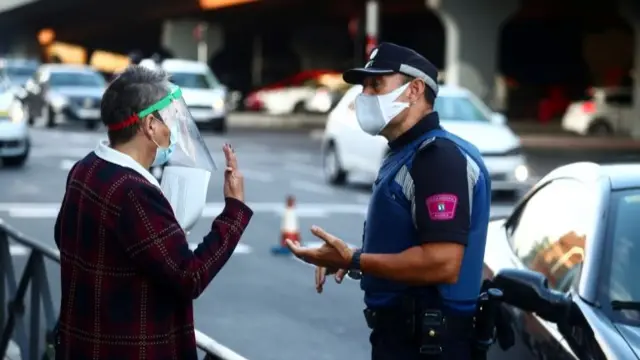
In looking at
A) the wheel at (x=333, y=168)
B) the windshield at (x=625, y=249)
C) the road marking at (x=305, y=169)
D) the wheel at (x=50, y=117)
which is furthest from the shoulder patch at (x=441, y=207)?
the wheel at (x=50, y=117)

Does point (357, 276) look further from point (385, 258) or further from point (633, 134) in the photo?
point (633, 134)

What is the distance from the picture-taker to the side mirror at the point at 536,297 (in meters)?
4.49

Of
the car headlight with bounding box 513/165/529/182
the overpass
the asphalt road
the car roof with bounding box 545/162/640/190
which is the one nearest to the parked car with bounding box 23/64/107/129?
the asphalt road

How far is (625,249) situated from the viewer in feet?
16.5

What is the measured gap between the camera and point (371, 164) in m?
19.5

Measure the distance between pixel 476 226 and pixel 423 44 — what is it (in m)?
65.1

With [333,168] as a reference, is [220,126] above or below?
below

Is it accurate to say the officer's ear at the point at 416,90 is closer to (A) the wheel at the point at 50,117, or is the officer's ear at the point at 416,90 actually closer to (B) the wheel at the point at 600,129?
(A) the wheel at the point at 50,117

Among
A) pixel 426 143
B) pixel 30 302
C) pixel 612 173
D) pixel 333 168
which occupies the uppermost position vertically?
pixel 426 143

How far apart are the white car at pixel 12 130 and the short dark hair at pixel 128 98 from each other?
18.0 meters

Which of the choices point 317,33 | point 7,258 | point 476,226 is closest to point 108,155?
point 476,226

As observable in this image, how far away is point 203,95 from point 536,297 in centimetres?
2898

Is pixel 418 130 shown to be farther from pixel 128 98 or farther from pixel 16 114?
pixel 16 114

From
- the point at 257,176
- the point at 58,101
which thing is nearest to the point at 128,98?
the point at 257,176
